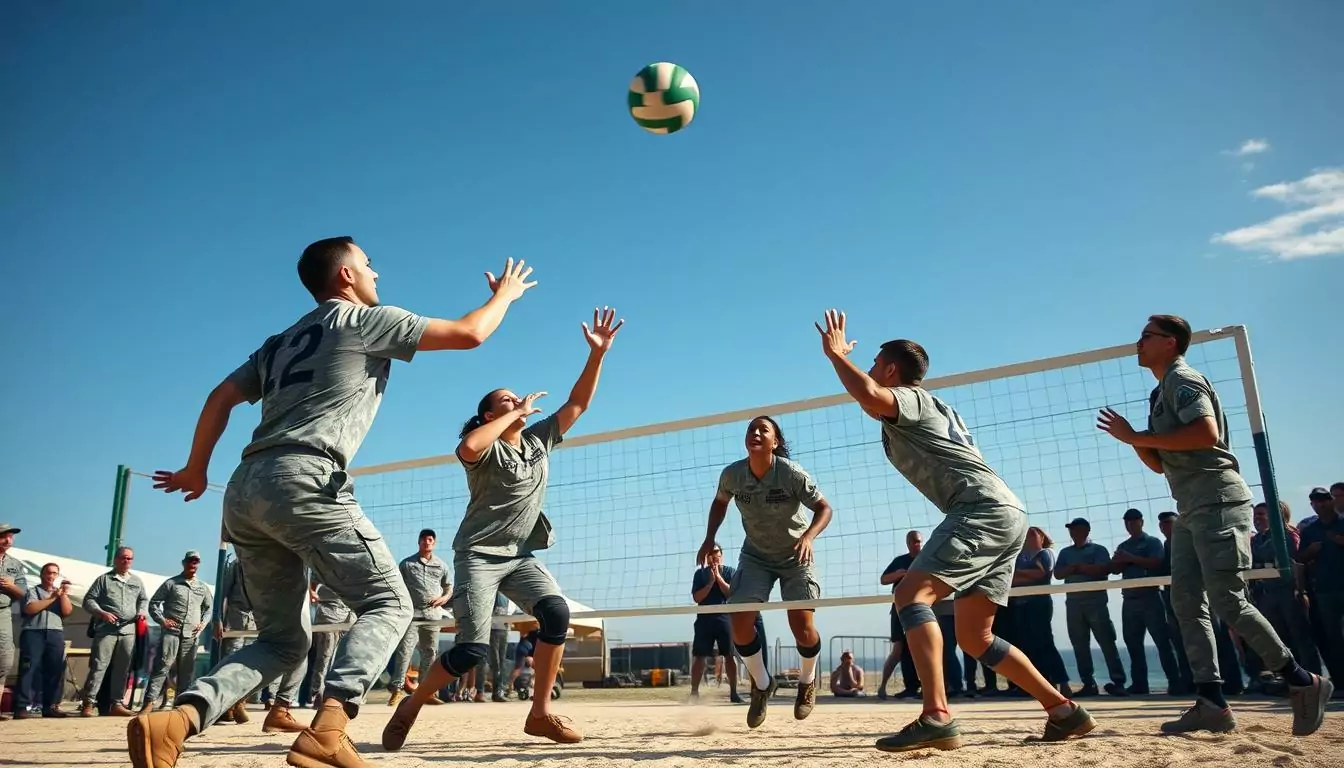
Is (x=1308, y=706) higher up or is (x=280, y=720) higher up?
(x=280, y=720)

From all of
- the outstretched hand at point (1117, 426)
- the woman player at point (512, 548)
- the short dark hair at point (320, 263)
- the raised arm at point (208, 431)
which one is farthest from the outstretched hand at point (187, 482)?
the outstretched hand at point (1117, 426)

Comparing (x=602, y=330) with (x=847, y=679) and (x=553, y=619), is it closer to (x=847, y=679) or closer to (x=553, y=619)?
(x=553, y=619)

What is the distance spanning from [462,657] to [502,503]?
925 millimetres

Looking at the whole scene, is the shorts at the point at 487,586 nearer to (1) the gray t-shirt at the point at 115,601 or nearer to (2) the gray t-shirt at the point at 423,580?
(2) the gray t-shirt at the point at 423,580

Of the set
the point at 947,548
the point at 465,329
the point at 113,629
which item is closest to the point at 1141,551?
the point at 947,548

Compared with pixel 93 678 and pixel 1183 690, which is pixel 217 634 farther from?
pixel 1183 690

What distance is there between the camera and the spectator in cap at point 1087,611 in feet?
32.7

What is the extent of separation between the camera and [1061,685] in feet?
31.4

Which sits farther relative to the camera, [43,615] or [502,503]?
[43,615]

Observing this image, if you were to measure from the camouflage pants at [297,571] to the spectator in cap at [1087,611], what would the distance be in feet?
27.2

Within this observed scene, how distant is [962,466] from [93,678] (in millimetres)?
10831

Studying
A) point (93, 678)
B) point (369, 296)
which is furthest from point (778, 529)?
point (93, 678)

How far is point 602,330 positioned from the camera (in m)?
5.81

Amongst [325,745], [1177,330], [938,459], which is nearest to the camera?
[325,745]
